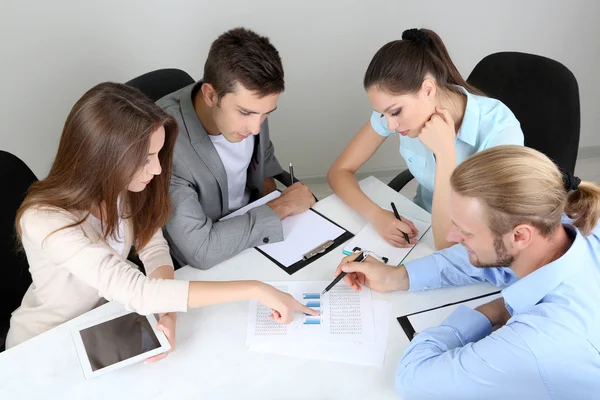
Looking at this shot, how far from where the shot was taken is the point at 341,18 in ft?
8.67


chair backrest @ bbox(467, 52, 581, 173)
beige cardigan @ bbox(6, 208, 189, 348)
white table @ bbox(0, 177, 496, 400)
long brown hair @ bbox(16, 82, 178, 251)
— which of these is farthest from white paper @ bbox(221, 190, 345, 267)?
chair backrest @ bbox(467, 52, 581, 173)

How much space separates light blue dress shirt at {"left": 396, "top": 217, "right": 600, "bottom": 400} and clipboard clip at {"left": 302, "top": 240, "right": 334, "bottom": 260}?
0.45m

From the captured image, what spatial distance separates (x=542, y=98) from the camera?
1908 mm

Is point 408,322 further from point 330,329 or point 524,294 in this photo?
point 524,294

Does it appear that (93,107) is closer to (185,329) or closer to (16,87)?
(185,329)

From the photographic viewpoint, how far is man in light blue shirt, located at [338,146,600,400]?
1.07 meters

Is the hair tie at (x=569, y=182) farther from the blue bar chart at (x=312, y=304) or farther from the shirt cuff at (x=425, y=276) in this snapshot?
the blue bar chart at (x=312, y=304)

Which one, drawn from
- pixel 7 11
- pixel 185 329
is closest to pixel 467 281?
pixel 185 329

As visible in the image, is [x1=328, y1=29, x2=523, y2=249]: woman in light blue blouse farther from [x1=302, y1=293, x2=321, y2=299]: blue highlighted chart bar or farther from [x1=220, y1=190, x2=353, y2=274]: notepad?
[x1=302, y1=293, x2=321, y2=299]: blue highlighted chart bar

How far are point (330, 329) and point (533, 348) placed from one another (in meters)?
0.50

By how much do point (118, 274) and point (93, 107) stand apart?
42 centimetres

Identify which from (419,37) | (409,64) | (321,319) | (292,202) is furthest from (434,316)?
(419,37)

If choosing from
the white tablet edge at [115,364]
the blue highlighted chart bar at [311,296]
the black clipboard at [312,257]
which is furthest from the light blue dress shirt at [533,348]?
the white tablet edge at [115,364]

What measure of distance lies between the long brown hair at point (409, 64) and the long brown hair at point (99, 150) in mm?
670
